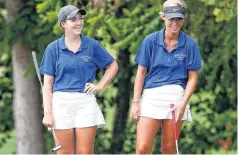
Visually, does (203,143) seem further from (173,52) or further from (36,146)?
(173,52)

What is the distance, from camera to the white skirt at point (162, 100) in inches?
339

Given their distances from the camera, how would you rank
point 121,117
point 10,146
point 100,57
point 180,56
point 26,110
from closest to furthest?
1. point 180,56
2. point 100,57
3. point 26,110
4. point 121,117
5. point 10,146

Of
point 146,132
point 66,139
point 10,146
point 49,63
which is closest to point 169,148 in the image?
point 146,132

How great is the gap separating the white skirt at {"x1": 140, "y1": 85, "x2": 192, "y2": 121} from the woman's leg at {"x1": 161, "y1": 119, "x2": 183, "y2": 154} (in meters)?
0.08

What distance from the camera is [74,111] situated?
27.8ft

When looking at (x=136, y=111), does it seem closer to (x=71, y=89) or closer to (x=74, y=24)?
(x=71, y=89)

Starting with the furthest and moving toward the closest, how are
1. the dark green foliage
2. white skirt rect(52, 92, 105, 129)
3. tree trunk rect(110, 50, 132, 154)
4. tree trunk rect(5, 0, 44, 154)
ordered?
tree trunk rect(110, 50, 132, 154) → tree trunk rect(5, 0, 44, 154) → the dark green foliage → white skirt rect(52, 92, 105, 129)

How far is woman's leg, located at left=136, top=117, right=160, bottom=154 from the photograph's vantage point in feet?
28.4

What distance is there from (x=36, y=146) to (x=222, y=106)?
2.91m

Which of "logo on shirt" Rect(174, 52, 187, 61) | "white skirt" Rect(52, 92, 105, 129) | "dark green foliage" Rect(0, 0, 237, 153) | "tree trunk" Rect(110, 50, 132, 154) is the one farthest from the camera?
"tree trunk" Rect(110, 50, 132, 154)

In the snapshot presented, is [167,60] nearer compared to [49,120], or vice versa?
[49,120]

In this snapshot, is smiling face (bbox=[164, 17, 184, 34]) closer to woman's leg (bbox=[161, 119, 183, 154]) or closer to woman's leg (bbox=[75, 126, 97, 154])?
woman's leg (bbox=[161, 119, 183, 154])

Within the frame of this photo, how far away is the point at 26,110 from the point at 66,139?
662 cm

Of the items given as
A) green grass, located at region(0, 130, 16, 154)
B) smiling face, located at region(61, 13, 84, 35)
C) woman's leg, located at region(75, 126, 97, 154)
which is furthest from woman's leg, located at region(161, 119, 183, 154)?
green grass, located at region(0, 130, 16, 154)
